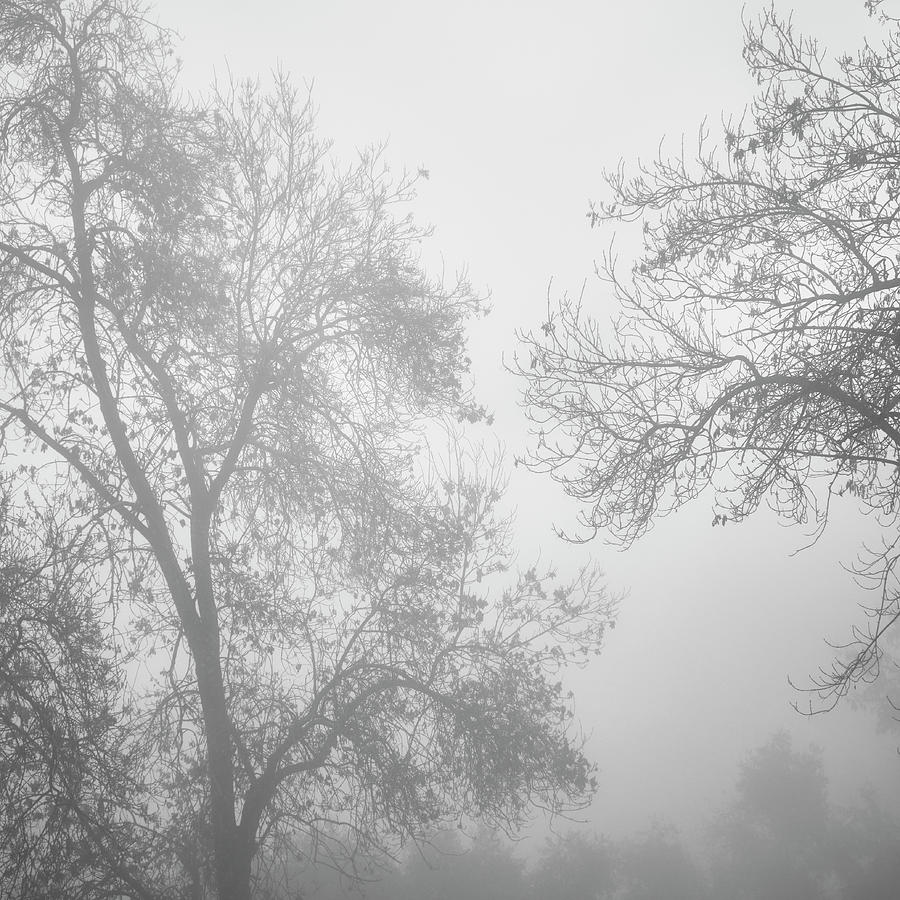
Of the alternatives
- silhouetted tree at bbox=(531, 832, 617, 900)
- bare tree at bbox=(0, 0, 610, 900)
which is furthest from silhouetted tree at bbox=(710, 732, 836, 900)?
bare tree at bbox=(0, 0, 610, 900)

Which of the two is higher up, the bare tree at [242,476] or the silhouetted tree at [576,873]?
the bare tree at [242,476]

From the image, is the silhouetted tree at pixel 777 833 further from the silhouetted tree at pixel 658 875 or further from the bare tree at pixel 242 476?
the bare tree at pixel 242 476

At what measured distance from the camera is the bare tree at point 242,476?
6.54 m

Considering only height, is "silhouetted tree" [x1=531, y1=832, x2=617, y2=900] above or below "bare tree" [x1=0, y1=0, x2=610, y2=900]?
below

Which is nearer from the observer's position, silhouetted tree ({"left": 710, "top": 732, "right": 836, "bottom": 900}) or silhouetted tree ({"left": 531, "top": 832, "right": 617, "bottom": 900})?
silhouetted tree ({"left": 531, "top": 832, "right": 617, "bottom": 900})

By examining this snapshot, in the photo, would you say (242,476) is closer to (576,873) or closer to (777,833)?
(576,873)

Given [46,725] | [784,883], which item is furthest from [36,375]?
[784,883]

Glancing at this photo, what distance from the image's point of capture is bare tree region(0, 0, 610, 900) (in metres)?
6.54

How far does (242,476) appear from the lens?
7.89 meters

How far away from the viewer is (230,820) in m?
6.44

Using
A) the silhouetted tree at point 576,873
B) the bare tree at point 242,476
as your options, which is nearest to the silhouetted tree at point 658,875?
the silhouetted tree at point 576,873

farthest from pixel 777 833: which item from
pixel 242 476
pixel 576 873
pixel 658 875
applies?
pixel 242 476

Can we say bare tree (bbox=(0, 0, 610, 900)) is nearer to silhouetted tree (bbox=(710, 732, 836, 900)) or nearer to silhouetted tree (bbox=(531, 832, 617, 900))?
silhouetted tree (bbox=(531, 832, 617, 900))

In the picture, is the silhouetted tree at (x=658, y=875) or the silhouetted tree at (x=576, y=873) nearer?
the silhouetted tree at (x=576, y=873)
